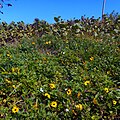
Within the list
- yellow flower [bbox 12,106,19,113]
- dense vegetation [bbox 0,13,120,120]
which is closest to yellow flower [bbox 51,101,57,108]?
dense vegetation [bbox 0,13,120,120]

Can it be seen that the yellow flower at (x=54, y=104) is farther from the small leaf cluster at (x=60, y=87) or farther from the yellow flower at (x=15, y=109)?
the yellow flower at (x=15, y=109)

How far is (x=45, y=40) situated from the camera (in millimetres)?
6766

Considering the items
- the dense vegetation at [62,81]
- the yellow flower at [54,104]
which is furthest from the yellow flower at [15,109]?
the yellow flower at [54,104]

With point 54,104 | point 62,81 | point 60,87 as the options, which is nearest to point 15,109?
point 54,104

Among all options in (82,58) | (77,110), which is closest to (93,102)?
(77,110)

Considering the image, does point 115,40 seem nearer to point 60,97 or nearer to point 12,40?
point 12,40

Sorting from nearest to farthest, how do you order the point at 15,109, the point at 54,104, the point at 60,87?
the point at 15,109
the point at 54,104
the point at 60,87

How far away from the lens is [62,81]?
4188 mm

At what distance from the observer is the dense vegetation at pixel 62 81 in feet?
11.8

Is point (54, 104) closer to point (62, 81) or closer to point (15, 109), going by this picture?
point (15, 109)

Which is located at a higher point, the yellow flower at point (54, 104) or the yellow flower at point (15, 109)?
the yellow flower at point (54, 104)

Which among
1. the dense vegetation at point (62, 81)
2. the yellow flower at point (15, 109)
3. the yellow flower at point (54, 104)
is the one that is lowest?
the yellow flower at point (15, 109)

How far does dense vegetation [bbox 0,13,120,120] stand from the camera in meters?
3.60

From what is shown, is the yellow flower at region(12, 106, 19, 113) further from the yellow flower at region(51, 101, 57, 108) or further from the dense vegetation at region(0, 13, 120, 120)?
the yellow flower at region(51, 101, 57, 108)
